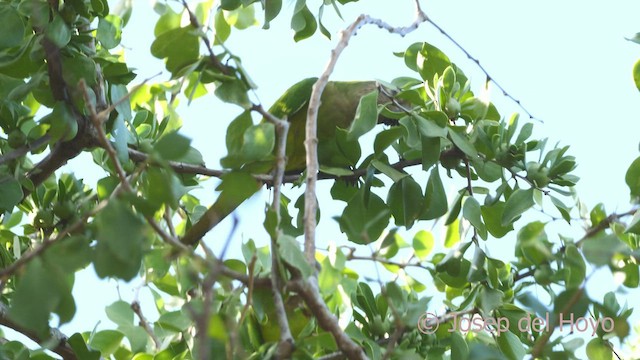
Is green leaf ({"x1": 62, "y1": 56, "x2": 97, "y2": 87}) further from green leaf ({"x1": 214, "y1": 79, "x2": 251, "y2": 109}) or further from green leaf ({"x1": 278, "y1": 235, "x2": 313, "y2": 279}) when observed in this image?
green leaf ({"x1": 278, "y1": 235, "x2": 313, "y2": 279})

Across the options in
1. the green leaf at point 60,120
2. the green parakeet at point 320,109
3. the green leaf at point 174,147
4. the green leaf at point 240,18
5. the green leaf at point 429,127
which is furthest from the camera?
the green parakeet at point 320,109

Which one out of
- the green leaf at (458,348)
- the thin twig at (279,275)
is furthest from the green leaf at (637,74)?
the thin twig at (279,275)

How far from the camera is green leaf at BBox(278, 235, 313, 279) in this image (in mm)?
840

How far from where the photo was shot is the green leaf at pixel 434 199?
1.36 metres

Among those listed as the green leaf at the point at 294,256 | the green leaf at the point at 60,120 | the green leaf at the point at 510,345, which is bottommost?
the green leaf at the point at 510,345

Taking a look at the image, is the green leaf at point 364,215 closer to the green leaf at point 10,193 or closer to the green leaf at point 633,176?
the green leaf at point 633,176

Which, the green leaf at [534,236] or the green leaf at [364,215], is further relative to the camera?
the green leaf at [364,215]

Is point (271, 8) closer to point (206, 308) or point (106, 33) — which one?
point (106, 33)

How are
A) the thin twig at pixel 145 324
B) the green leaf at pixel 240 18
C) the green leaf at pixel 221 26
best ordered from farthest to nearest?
the green leaf at pixel 240 18 → the green leaf at pixel 221 26 → the thin twig at pixel 145 324

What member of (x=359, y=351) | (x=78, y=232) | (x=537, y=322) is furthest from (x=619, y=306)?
(x=78, y=232)

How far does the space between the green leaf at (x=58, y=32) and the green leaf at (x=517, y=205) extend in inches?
29.7

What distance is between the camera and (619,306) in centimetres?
139

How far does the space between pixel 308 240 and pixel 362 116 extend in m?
0.38

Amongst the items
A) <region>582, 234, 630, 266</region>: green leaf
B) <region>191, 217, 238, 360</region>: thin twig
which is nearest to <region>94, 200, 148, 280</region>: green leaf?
<region>191, 217, 238, 360</region>: thin twig
